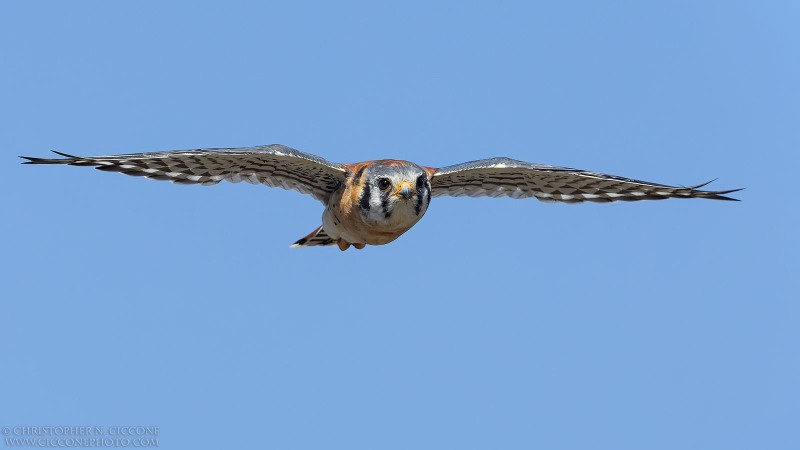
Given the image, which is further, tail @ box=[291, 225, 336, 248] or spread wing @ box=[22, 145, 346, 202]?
tail @ box=[291, 225, 336, 248]

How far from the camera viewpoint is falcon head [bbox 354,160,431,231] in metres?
18.3

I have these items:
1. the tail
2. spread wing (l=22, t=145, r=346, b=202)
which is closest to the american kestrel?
spread wing (l=22, t=145, r=346, b=202)

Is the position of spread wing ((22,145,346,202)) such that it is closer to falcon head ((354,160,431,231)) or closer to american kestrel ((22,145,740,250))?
american kestrel ((22,145,740,250))

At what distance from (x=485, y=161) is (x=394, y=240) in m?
1.87

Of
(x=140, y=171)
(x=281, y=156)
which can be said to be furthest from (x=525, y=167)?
(x=140, y=171)

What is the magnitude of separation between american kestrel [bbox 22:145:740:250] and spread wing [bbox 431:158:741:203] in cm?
2

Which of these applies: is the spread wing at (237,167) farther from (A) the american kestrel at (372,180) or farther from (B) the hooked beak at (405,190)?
(B) the hooked beak at (405,190)

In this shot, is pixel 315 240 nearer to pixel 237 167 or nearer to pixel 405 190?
pixel 237 167

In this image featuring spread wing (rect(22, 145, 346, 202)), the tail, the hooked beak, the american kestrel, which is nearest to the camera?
spread wing (rect(22, 145, 346, 202))

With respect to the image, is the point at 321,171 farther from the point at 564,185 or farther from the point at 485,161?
the point at 564,185

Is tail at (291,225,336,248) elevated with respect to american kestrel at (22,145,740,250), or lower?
lower

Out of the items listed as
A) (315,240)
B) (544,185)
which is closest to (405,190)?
(544,185)

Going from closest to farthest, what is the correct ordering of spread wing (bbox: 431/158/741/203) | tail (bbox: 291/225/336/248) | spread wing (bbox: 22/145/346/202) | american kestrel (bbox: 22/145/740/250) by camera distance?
spread wing (bbox: 22/145/346/202), american kestrel (bbox: 22/145/740/250), spread wing (bbox: 431/158/741/203), tail (bbox: 291/225/336/248)

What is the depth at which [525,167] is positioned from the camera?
1986 centimetres
